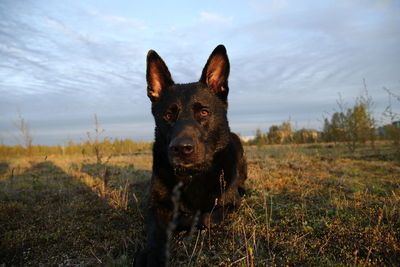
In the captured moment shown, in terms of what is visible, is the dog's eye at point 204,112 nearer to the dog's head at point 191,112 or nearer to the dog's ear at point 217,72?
the dog's head at point 191,112

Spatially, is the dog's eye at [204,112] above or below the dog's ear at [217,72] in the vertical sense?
below

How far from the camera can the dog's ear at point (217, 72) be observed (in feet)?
10.1

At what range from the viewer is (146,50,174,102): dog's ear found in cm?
318

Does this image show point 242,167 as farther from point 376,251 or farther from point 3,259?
point 3,259

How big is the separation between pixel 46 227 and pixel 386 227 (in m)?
3.67

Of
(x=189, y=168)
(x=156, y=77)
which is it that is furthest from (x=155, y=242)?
(x=156, y=77)

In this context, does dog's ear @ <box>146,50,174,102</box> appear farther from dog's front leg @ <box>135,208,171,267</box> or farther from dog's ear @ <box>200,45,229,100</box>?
dog's front leg @ <box>135,208,171,267</box>

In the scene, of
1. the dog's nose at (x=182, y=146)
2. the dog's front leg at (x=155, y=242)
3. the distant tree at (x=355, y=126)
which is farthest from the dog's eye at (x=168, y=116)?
the distant tree at (x=355, y=126)

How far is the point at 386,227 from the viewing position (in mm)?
2186

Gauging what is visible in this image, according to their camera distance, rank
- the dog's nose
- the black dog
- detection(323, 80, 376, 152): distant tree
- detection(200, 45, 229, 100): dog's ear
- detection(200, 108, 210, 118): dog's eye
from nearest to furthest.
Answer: the dog's nose → the black dog → detection(200, 108, 210, 118): dog's eye → detection(200, 45, 229, 100): dog's ear → detection(323, 80, 376, 152): distant tree

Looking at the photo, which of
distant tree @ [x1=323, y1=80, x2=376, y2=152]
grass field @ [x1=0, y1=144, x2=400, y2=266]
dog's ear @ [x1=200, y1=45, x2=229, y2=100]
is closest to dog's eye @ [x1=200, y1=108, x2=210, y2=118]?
dog's ear @ [x1=200, y1=45, x2=229, y2=100]

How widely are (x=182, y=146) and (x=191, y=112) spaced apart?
25.1 inches

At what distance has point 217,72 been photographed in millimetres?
3205

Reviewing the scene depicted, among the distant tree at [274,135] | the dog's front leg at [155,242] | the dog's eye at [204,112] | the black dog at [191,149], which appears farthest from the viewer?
the distant tree at [274,135]
